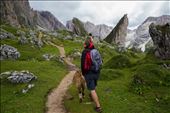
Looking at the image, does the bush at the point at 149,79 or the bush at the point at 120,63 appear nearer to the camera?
the bush at the point at 149,79

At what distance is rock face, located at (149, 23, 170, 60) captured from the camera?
1743 inches

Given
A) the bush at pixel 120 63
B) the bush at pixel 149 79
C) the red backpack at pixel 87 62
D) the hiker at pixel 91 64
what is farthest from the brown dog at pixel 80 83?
the bush at pixel 120 63

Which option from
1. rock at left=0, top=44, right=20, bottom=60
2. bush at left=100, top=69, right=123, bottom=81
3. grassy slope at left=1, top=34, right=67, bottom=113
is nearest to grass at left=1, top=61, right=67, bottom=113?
grassy slope at left=1, top=34, right=67, bottom=113

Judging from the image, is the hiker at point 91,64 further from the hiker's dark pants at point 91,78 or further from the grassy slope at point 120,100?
the grassy slope at point 120,100

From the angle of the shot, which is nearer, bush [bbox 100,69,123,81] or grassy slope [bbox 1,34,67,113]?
grassy slope [bbox 1,34,67,113]

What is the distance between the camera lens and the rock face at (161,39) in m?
44.3

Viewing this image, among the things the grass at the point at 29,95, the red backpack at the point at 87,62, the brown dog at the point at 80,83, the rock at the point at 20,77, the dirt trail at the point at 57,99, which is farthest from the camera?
the rock at the point at 20,77

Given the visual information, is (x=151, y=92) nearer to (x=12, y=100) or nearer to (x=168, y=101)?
(x=168, y=101)

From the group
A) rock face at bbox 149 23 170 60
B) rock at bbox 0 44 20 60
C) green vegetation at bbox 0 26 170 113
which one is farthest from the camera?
rock at bbox 0 44 20 60

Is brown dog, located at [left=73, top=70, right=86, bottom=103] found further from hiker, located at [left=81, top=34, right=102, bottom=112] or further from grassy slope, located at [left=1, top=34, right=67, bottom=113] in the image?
grassy slope, located at [left=1, top=34, right=67, bottom=113]

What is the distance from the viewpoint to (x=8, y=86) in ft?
116

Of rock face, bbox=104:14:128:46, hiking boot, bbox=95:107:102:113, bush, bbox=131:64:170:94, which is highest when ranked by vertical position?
rock face, bbox=104:14:128:46

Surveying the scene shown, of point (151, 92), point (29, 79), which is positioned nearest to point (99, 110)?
point (151, 92)

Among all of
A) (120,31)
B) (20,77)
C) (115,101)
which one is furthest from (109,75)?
(120,31)
